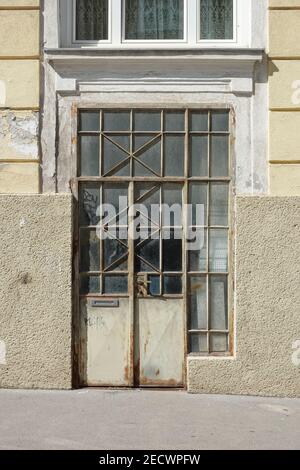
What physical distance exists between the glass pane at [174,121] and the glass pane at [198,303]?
1667 millimetres

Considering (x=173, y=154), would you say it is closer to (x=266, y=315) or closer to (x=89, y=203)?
(x=89, y=203)

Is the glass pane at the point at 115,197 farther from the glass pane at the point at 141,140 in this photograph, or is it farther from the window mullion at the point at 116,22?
the window mullion at the point at 116,22

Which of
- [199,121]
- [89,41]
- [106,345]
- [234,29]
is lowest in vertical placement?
[106,345]

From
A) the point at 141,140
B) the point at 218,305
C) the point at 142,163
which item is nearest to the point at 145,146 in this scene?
the point at 141,140

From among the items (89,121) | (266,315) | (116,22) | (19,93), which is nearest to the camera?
(266,315)

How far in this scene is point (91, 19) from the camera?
770 cm

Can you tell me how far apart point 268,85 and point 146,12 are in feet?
5.38

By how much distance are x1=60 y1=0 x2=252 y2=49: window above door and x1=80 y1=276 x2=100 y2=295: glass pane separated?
8.54 ft

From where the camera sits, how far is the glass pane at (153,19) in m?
7.69

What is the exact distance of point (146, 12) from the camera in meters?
7.72

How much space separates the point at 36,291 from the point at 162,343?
4.89 feet

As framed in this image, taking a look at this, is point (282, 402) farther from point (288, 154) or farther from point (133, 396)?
point (288, 154)

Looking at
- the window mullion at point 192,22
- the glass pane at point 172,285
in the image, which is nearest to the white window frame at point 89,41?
the window mullion at point 192,22
